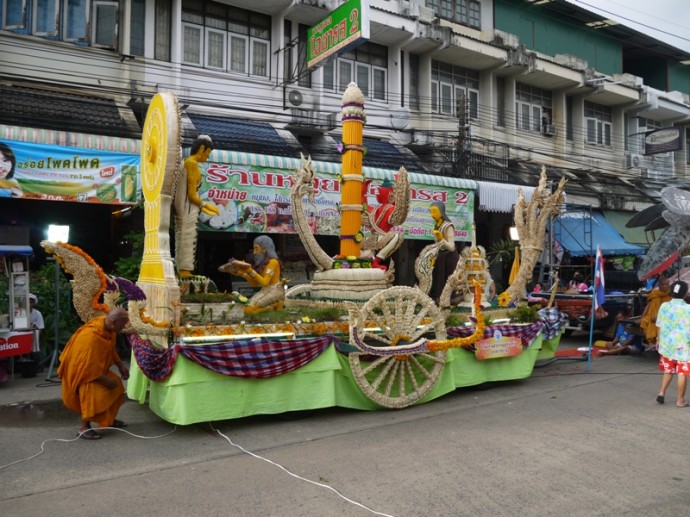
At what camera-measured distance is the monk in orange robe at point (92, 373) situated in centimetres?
498

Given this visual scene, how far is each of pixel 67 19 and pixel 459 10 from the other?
1100 cm

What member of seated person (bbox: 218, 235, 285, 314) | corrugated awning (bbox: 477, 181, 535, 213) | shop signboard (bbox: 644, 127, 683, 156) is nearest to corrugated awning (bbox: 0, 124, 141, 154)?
seated person (bbox: 218, 235, 285, 314)

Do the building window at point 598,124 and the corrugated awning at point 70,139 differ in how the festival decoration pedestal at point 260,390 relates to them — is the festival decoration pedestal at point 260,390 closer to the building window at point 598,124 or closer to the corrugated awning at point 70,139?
the corrugated awning at point 70,139

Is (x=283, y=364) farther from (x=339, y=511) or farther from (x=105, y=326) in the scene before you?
(x=339, y=511)

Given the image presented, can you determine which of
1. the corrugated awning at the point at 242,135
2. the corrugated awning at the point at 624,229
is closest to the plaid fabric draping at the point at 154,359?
the corrugated awning at the point at 242,135

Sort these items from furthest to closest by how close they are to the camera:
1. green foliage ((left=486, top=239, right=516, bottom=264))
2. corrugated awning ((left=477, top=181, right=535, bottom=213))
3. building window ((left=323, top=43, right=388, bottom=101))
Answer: building window ((left=323, top=43, right=388, bottom=101))
corrugated awning ((left=477, top=181, right=535, bottom=213))
green foliage ((left=486, top=239, right=516, bottom=264))

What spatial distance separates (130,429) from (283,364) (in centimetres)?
155

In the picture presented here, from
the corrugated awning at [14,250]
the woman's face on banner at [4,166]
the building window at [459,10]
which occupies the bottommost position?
the corrugated awning at [14,250]

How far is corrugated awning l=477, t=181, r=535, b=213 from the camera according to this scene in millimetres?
14345

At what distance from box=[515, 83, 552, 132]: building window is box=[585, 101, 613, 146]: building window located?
217 centimetres

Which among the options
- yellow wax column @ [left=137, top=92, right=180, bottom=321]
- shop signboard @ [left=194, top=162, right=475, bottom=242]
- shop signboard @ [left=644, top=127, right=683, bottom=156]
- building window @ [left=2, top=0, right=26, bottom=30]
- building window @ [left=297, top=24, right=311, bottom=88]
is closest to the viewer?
yellow wax column @ [left=137, top=92, right=180, bottom=321]

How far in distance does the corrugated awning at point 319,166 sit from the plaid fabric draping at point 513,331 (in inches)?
218

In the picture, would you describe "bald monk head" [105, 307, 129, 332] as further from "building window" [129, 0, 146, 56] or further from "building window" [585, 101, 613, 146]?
"building window" [585, 101, 613, 146]

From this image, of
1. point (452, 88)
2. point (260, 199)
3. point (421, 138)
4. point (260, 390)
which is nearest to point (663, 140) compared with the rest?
point (452, 88)
